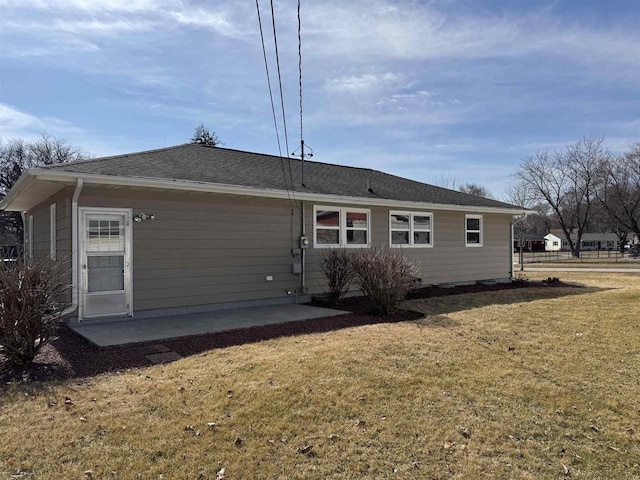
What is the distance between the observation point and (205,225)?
8727 mm

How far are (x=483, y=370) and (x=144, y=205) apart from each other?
6349mm

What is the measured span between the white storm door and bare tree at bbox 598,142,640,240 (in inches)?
1936

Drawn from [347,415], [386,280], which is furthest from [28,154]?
[347,415]

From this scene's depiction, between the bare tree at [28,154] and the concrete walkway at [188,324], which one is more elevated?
the bare tree at [28,154]

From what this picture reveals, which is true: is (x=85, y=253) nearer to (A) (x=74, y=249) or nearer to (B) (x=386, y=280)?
(A) (x=74, y=249)

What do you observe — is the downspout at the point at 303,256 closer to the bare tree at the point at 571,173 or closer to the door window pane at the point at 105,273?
the door window pane at the point at 105,273

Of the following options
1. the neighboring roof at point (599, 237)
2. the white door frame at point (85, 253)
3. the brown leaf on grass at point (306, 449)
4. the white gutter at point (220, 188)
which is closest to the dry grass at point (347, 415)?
the brown leaf on grass at point (306, 449)

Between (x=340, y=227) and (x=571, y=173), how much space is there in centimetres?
4462

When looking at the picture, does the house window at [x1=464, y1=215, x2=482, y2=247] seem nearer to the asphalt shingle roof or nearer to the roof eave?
the asphalt shingle roof

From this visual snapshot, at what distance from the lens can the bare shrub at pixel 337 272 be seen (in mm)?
9805

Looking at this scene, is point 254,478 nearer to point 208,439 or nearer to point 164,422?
point 208,439

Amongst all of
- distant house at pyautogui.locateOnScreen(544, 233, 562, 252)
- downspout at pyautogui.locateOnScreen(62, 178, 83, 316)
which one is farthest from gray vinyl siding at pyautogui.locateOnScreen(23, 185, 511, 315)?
distant house at pyautogui.locateOnScreen(544, 233, 562, 252)

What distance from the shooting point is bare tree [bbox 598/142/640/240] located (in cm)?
4300

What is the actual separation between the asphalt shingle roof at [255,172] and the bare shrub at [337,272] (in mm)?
1707
